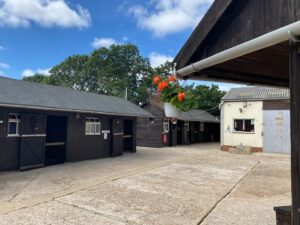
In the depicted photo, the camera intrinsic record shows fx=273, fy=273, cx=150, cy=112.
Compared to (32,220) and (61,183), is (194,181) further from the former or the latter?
(32,220)

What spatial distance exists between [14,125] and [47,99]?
1.71 m

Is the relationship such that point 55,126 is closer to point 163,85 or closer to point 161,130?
point 161,130

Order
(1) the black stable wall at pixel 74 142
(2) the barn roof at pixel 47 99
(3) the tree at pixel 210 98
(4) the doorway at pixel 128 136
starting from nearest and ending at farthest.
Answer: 1. (1) the black stable wall at pixel 74 142
2. (2) the barn roof at pixel 47 99
3. (4) the doorway at pixel 128 136
4. (3) the tree at pixel 210 98

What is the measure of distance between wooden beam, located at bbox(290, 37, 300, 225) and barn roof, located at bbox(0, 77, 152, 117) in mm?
8388

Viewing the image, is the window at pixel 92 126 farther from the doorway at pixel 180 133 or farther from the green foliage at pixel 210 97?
the green foliage at pixel 210 97

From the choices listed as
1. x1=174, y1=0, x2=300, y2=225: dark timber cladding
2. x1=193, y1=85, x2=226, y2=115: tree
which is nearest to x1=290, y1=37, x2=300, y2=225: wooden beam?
x1=174, y1=0, x2=300, y2=225: dark timber cladding

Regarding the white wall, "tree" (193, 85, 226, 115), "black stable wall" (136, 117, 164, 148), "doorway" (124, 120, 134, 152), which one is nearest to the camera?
"doorway" (124, 120, 134, 152)

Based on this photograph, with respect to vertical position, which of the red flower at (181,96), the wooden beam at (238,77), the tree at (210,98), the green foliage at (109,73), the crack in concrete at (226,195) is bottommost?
the crack in concrete at (226,195)

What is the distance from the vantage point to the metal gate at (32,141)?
31.2 feet

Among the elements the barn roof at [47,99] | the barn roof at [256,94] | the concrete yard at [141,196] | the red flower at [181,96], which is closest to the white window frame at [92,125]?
the barn roof at [47,99]

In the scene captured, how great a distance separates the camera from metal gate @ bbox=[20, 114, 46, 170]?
375 inches

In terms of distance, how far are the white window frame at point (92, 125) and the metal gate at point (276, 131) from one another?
9914 millimetres

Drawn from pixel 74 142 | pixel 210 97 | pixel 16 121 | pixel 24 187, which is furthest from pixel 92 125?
pixel 210 97

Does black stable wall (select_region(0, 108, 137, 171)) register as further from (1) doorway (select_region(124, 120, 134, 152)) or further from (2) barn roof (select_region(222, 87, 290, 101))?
(2) barn roof (select_region(222, 87, 290, 101))
